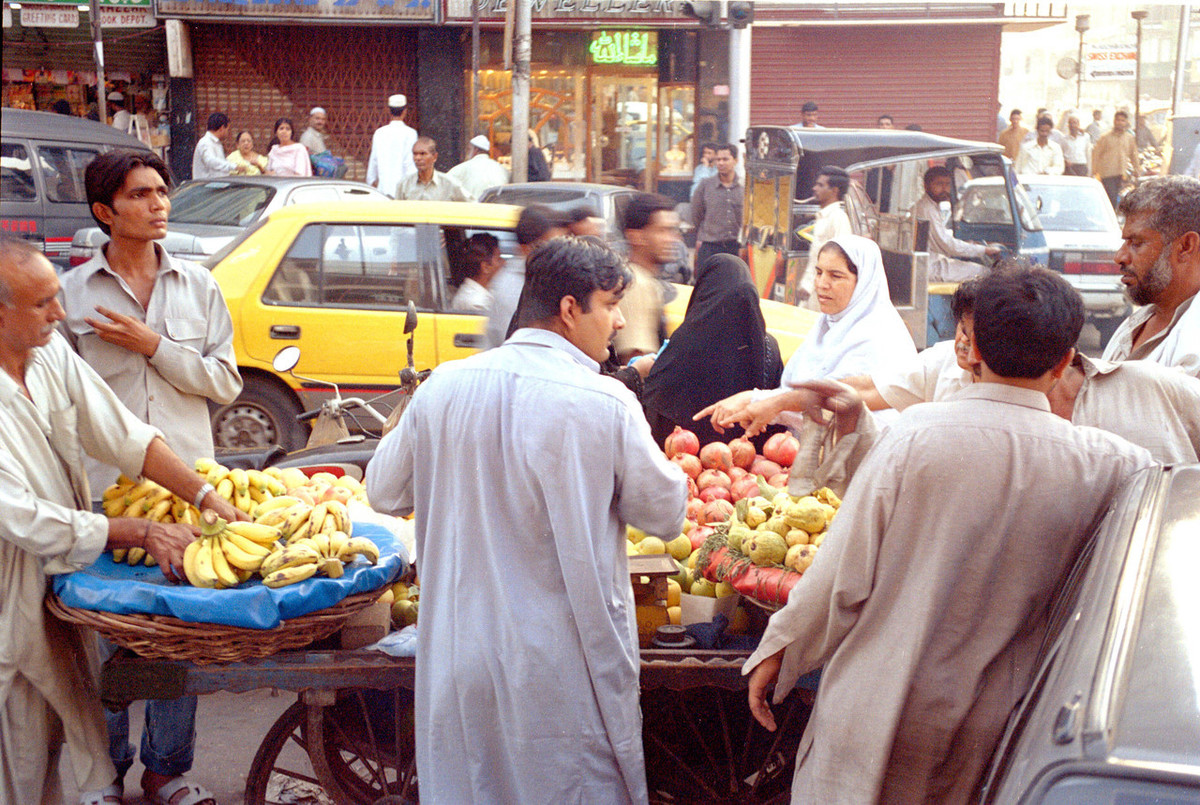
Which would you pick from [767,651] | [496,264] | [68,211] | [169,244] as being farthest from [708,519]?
[68,211]

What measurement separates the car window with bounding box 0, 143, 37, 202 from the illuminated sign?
9290 millimetres

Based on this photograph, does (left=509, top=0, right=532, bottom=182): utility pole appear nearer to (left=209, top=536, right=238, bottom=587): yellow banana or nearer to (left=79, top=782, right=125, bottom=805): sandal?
(left=209, top=536, right=238, bottom=587): yellow banana

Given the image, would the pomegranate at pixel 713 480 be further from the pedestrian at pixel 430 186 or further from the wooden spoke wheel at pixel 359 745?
the pedestrian at pixel 430 186

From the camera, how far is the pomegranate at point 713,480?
164 inches

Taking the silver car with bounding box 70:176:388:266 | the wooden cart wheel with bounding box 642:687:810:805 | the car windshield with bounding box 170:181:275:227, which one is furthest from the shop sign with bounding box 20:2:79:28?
the wooden cart wheel with bounding box 642:687:810:805

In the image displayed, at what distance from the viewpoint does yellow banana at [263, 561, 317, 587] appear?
291cm

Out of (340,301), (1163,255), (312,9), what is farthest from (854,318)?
(312,9)

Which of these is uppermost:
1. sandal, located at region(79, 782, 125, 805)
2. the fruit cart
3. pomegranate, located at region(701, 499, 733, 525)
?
pomegranate, located at region(701, 499, 733, 525)

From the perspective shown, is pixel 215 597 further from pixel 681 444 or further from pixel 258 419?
pixel 258 419

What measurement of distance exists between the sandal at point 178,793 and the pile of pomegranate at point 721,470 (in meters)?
1.69

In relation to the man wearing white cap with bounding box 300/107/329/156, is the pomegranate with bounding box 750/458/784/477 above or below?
below

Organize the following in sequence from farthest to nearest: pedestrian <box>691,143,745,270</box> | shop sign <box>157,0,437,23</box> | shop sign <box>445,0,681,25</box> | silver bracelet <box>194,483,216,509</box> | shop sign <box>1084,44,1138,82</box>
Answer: shop sign <box>1084,44,1138,82</box> < shop sign <box>445,0,681,25</box> < shop sign <box>157,0,437,23</box> < pedestrian <box>691,143,745,270</box> < silver bracelet <box>194,483,216,509</box>

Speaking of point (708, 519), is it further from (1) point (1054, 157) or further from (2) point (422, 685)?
(1) point (1054, 157)

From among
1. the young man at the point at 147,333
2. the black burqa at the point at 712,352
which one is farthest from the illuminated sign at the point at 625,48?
the young man at the point at 147,333
